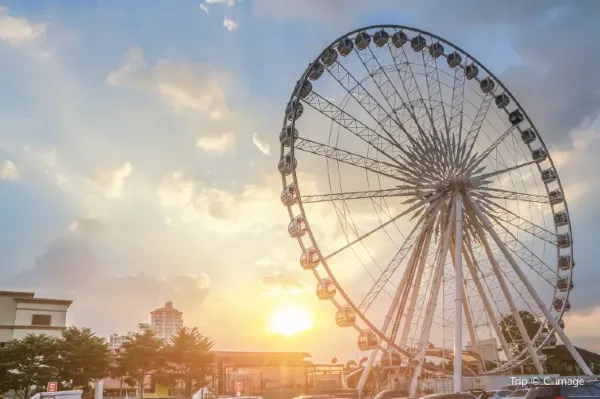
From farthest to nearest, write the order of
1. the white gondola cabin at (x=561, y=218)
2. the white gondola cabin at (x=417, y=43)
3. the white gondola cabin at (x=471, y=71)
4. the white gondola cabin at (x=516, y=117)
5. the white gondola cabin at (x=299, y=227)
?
1. the white gondola cabin at (x=561, y=218)
2. the white gondola cabin at (x=516, y=117)
3. the white gondola cabin at (x=471, y=71)
4. the white gondola cabin at (x=417, y=43)
5. the white gondola cabin at (x=299, y=227)

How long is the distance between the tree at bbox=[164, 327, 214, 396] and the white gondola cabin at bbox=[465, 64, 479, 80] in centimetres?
3861

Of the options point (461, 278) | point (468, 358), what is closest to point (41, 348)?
point (461, 278)

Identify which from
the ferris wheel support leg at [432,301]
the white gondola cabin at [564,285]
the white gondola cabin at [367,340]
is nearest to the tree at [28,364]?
the white gondola cabin at [367,340]

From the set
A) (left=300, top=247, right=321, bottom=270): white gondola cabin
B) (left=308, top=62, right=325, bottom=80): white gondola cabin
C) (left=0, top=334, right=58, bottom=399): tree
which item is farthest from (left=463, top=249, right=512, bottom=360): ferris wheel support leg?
(left=0, top=334, right=58, bottom=399): tree

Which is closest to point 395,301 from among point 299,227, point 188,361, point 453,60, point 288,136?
point 299,227

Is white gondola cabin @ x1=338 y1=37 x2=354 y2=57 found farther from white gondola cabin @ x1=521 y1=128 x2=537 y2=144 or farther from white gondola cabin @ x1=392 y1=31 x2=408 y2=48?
white gondola cabin @ x1=521 y1=128 x2=537 y2=144

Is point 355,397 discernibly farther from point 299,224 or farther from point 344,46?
point 344,46

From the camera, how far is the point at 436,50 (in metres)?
47.2

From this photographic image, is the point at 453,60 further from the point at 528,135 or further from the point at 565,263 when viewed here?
the point at 565,263

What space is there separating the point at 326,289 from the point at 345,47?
62.2 feet

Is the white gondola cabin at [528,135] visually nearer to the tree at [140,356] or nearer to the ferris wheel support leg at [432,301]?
the ferris wheel support leg at [432,301]

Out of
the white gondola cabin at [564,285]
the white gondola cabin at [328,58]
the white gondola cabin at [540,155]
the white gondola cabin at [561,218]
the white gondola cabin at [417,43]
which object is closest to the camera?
the white gondola cabin at [328,58]

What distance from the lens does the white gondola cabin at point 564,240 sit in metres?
49.6

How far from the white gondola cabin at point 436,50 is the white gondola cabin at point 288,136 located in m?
15.2
